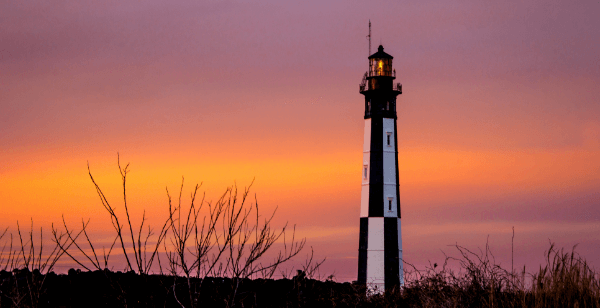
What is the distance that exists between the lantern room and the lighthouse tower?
0.65 meters

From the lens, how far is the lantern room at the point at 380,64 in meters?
27.9

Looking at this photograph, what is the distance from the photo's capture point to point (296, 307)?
41.2 feet

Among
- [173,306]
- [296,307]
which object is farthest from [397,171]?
[173,306]

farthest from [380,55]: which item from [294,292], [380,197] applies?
[294,292]

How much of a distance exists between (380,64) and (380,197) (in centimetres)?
603

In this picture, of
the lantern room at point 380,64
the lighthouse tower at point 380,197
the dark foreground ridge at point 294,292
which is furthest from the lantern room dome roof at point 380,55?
the dark foreground ridge at point 294,292

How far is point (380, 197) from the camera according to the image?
26.0 meters

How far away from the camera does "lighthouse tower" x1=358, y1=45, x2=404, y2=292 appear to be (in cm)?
2570

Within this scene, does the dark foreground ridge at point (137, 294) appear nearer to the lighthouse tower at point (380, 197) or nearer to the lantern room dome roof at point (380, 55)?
the lighthouse tower at point (380, 197)

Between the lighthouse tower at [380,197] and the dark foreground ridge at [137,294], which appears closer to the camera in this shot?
the dark foreground ridge at [137,294]

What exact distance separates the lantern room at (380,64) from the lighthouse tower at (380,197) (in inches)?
25.6

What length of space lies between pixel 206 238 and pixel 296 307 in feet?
16.9

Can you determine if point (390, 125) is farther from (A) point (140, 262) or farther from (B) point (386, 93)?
(A) point (140, 262)

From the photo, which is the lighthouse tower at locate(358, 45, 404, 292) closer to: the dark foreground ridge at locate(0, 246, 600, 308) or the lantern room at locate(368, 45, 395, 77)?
the lantern room at locate(368, 45, 395, 77)
